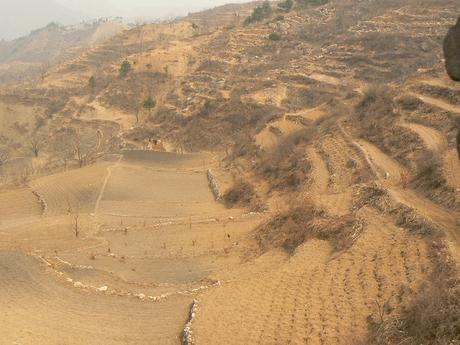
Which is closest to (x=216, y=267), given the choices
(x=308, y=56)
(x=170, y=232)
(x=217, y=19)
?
(x=170, y=232)

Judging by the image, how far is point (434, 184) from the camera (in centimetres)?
1540

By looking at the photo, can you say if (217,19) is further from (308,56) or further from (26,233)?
(26,233)

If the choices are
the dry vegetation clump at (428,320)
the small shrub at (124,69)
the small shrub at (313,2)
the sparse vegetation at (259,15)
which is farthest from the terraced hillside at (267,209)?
the sparse vegetation at (259,15)

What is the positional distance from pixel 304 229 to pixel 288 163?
910 cm

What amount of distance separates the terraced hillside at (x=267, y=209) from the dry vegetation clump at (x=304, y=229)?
0.07 meters

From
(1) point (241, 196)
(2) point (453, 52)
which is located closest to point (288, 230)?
(1) point (241, 196)

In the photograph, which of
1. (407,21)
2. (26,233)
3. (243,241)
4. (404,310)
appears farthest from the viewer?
(407,21)

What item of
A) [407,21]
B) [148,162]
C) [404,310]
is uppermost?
[407,21]

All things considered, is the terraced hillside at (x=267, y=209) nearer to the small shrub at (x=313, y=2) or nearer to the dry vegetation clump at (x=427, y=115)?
the dry vegetation clump at (x=427, y=115)

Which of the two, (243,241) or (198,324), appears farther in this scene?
(243,241)

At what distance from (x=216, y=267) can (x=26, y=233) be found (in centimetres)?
860

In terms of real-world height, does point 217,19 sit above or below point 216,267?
above

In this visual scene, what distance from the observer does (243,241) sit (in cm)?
1902

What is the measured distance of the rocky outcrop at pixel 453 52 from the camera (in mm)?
9383
